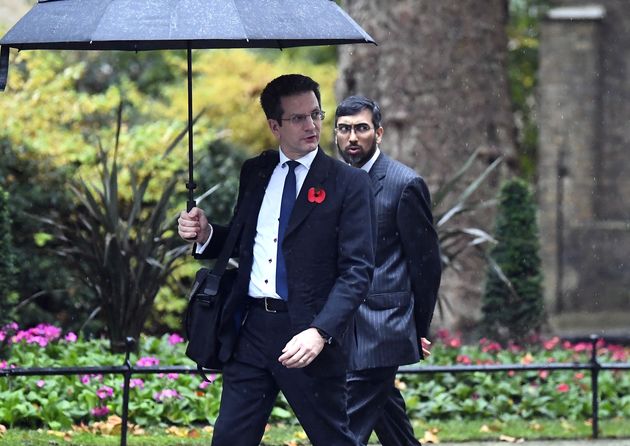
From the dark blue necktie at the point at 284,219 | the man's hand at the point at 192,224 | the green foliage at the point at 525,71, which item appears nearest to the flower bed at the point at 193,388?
the man's hand at the point at 192,224

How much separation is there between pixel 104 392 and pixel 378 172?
2895mm

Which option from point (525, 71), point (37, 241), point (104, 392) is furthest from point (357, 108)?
point (525, 71)

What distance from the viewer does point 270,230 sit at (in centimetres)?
517

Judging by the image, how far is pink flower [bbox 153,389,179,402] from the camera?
852 centimetres

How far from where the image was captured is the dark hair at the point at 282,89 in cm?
518

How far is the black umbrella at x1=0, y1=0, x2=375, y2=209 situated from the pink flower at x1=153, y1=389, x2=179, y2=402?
3675 mm

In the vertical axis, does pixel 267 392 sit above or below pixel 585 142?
below

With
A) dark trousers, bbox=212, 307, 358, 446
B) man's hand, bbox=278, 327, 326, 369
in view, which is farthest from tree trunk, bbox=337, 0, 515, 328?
man's hand, bbox=278, 327, 326, 369

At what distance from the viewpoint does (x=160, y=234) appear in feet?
31.7

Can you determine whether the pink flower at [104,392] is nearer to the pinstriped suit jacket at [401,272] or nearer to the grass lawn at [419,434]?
the grass lawn at [419,434]

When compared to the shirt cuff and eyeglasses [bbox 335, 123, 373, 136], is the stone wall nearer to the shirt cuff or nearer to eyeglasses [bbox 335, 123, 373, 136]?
eyeglasses [bbox 335, 123, 373, 136]

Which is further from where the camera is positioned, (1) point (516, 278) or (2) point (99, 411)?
(1) point (516, 278)

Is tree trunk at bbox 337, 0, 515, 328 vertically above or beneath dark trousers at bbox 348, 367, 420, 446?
above

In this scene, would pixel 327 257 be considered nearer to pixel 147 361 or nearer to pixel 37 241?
pixel 147 361
